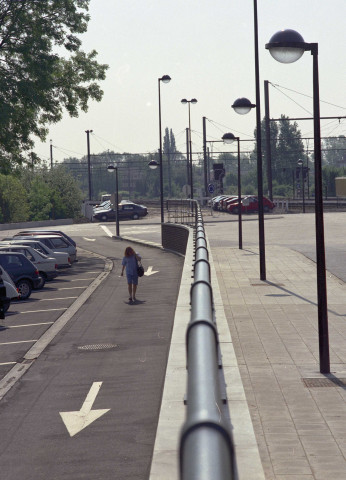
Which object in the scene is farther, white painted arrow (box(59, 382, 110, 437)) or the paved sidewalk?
white painted arrow (box(59, 382, 110, 437))

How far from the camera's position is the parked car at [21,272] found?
80.5 feet

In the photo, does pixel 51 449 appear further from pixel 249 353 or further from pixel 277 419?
pixel 249 353

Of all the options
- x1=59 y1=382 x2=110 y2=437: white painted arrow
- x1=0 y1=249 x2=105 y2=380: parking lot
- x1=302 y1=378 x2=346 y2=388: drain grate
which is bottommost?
x1=0 y1=249 x2=105 y2=380: parking lot

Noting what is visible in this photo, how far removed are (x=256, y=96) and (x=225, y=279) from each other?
5632 millimetres

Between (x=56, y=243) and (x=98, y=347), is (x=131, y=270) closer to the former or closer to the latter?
(x=98, y=347)

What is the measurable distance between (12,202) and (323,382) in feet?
276

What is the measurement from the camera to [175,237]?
41500 millimetres

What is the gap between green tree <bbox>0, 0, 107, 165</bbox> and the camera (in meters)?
38.9

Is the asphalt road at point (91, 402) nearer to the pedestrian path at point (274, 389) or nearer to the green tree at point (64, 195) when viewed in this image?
the pedestrian path at point (274, 389)

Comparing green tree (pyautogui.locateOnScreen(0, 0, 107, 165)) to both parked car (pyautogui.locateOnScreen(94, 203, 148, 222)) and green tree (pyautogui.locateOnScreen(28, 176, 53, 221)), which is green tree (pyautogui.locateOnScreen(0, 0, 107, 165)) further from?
green tree (pyautogui.locateOnScreen(28, 176, 53, 221))

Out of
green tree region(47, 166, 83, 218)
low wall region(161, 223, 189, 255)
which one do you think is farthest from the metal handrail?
Answer: green tree region(47, 166, 83, 218)

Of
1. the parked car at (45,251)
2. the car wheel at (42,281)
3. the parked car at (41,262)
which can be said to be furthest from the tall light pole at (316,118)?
the parked car at (45,251)

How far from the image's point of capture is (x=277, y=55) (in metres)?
11.2

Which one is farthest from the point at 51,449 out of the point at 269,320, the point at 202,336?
the point at 269,320
